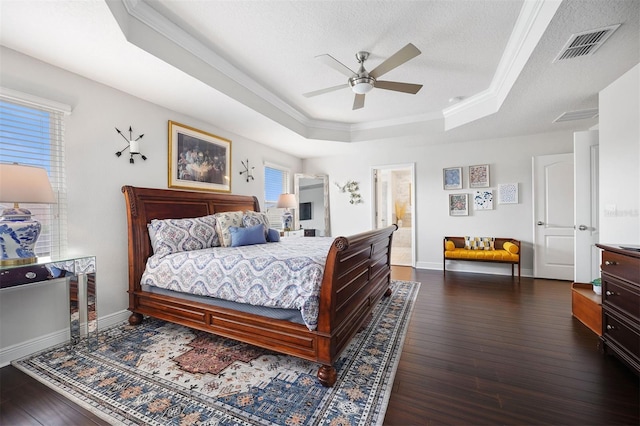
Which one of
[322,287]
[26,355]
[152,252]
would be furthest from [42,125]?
[322,287]

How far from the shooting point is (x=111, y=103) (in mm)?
2814

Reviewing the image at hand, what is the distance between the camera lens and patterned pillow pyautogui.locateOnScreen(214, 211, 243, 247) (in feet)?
10.6

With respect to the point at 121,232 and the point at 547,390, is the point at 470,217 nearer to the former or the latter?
the point at 547,390

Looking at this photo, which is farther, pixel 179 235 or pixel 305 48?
pixel 179 235

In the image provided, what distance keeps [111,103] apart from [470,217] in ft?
19.0

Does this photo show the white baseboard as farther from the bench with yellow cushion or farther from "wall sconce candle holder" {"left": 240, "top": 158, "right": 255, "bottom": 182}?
the bench with yellow cushion

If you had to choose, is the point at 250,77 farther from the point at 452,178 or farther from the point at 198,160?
the point at 452,178

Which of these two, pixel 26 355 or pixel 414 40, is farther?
pixel 414 40

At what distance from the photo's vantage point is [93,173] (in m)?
2.67

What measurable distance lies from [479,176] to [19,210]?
619 centimetres

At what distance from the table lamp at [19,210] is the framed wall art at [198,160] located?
4.77 ft

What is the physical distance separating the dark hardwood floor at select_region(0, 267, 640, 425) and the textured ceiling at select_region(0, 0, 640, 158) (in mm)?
2475

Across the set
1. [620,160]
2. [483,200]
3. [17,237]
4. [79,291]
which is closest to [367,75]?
[620,160]

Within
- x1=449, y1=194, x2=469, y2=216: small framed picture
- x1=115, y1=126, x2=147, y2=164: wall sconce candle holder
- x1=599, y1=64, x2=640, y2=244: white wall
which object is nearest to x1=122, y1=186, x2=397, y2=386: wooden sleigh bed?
x1=115, y1=126, x2=147, y2=164: wall sconce candle holder
